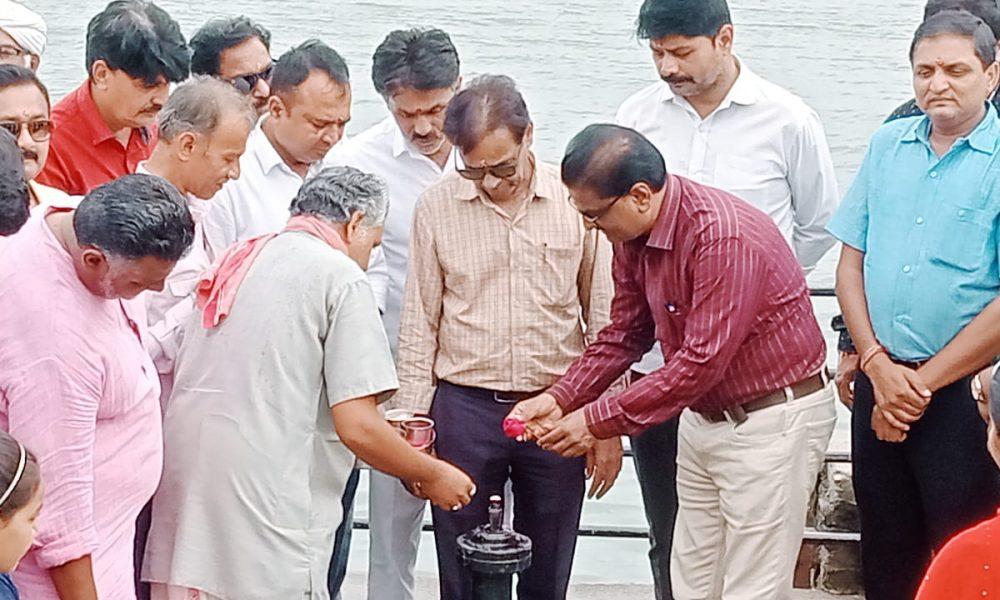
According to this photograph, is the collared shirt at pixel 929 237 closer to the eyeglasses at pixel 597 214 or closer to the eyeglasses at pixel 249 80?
the eyeglasses at pixel 597 214

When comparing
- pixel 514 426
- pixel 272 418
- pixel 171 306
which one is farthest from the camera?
pixel 514 426

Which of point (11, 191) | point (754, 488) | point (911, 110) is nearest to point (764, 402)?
point (754, 488)

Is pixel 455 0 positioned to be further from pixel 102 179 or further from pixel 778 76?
pixel 102 179

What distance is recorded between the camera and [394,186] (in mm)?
3986

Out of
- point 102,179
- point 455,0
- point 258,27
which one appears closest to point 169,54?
point 102,179

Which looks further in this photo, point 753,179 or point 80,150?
point 753,179

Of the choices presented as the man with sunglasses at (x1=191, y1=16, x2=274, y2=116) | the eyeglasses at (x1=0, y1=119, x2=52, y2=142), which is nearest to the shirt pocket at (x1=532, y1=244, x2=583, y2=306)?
the man with sunglasses at (x1=191, y1=16, x2=274, y2=116)

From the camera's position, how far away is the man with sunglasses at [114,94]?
3602mm

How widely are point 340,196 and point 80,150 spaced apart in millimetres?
920

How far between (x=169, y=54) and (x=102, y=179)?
359 millimetres

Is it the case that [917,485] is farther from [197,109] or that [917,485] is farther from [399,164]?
[197,109]

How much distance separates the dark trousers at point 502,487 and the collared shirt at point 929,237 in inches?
34.8

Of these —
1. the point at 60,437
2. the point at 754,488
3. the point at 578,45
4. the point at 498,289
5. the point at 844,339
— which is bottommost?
the point at 578,45

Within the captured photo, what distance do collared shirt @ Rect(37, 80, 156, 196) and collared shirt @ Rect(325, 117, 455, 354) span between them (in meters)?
0.57
